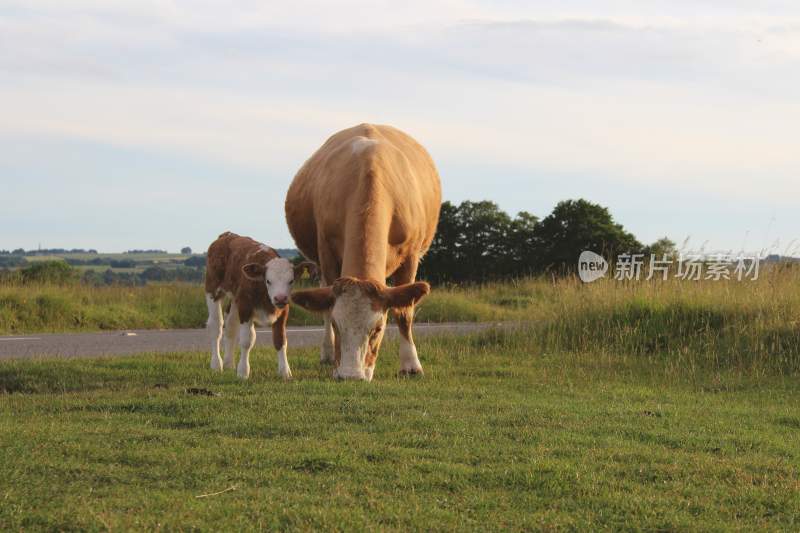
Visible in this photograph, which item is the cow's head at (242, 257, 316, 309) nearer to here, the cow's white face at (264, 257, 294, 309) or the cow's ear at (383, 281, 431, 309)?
the cow's white face at (264, 257, 294, 309)

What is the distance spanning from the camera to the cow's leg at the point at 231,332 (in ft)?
41.3

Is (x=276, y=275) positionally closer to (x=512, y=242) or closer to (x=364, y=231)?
(x=364, y=231)

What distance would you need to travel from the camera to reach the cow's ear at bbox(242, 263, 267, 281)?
11.7 meters

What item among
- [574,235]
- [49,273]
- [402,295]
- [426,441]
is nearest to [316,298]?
[402,295]

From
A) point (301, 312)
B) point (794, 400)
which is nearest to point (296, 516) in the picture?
point (794, 400)

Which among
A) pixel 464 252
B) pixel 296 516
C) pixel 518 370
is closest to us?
pixel 296 516

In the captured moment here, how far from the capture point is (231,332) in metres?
12.9

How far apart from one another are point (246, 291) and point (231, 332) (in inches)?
37.6

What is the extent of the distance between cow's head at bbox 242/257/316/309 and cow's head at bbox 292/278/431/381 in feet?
1.36

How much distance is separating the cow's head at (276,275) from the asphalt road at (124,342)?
4.34 meters

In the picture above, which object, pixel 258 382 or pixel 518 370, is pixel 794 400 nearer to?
pixel 518 370

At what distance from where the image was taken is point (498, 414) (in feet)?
32.2

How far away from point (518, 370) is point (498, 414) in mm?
3803

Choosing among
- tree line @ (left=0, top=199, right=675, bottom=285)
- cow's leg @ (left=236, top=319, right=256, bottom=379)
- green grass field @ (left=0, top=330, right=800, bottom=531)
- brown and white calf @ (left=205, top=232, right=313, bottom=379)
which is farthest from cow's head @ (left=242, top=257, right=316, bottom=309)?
tree line @ (left=0, top=199, right=675, bottom=285)
